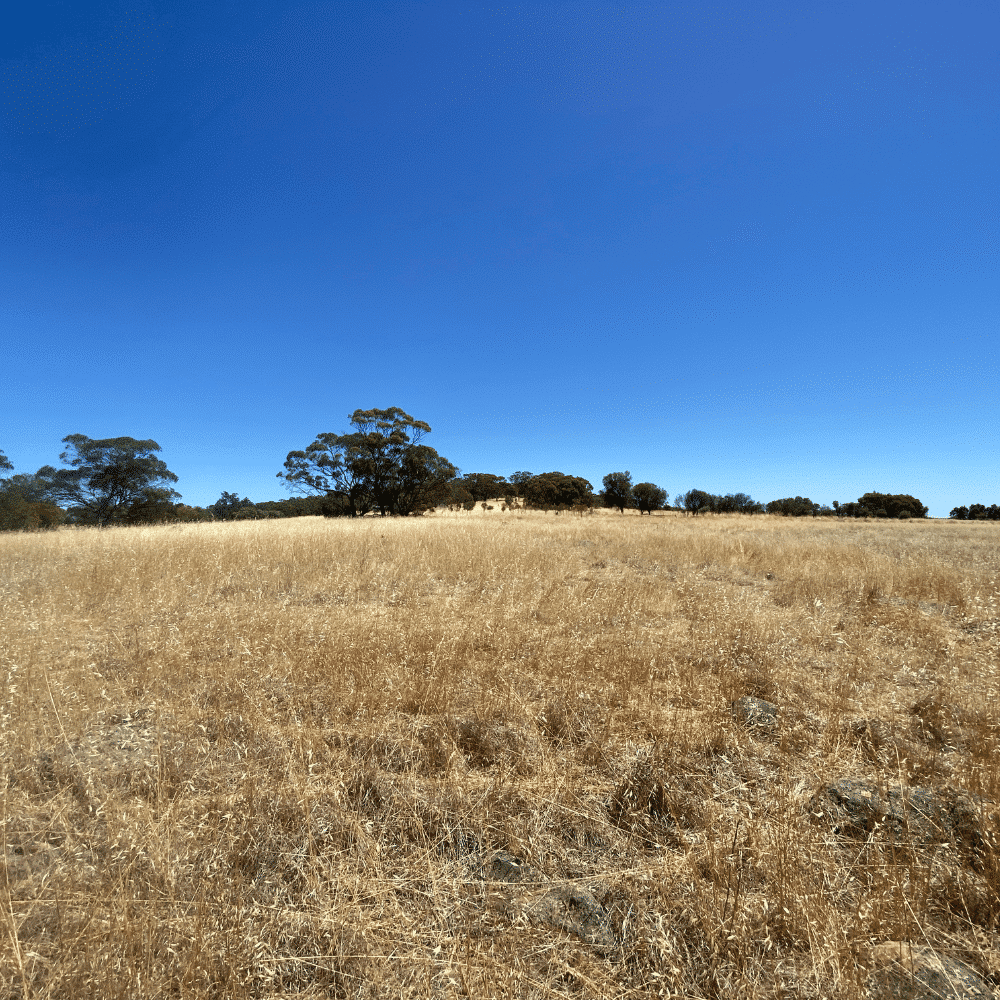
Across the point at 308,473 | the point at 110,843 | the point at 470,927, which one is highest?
the point at 308,473

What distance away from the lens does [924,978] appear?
1363 mm

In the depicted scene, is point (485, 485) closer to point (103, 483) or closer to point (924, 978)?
point (103, 483)

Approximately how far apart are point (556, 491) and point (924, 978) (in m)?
49.8

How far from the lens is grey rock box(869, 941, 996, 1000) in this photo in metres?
1.33

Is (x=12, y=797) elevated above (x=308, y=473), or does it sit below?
below

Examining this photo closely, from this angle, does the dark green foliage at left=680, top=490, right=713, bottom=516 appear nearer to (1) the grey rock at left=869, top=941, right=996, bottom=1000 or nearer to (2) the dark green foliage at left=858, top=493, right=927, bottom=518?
(2) the dark green foliage at left=858, top=493, right=927, bottom=518

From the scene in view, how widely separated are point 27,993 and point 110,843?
2.19 ft

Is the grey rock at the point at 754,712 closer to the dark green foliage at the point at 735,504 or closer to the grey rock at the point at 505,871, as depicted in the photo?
the grey rock at the point at 505,871

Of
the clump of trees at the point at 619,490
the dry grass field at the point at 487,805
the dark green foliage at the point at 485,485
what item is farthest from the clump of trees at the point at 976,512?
the dry grass field at the point at 487,805

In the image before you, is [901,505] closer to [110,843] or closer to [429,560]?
[429,560]

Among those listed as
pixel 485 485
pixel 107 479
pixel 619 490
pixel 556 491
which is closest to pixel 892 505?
pixel 619 490

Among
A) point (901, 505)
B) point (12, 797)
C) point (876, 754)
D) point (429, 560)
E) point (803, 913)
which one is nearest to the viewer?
point (803, 913)

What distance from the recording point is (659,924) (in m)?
1.55

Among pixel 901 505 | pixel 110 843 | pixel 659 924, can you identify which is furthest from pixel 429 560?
pixel 901 505
